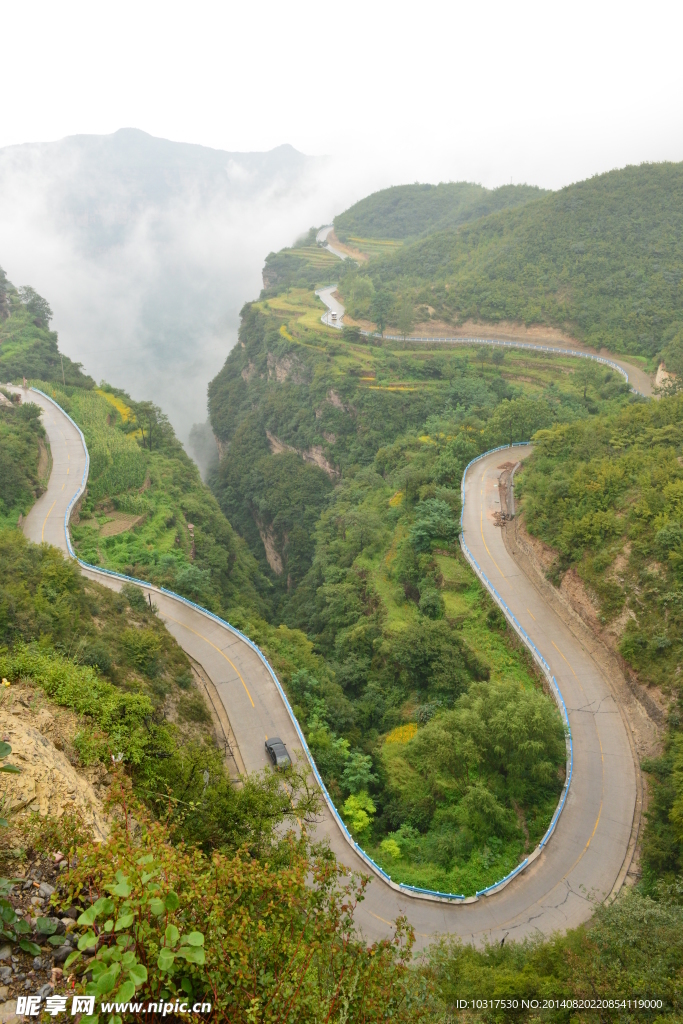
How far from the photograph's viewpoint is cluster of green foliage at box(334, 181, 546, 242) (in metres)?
120

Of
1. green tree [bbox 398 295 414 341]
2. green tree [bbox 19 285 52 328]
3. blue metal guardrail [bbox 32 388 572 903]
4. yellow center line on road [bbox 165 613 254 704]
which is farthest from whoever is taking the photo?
green tree [bbox 398 295 414 341]

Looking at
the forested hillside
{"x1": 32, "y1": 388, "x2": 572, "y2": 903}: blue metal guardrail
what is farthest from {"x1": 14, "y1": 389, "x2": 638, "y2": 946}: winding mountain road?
the forested hillside

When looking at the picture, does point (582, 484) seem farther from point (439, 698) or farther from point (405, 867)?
point (405, 867)

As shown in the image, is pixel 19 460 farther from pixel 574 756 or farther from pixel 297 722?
pixel 574 756

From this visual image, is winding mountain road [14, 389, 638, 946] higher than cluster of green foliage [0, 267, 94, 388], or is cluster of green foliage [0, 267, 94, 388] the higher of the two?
cluster of green foliage [0, 267, 94, 388]

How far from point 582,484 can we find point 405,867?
774 inches

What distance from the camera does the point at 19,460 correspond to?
38.1m

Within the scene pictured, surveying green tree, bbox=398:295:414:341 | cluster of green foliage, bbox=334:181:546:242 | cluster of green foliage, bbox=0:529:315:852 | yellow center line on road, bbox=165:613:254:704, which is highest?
cluster of green foliage, bbox=334:181:546:242

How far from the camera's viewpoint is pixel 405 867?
63.0 feet

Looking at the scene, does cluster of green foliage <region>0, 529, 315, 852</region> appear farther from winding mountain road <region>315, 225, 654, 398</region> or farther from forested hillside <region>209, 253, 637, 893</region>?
winding mountain road <region>315, 225, 654, 398</region>

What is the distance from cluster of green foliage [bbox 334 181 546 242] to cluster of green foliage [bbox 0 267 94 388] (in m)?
74.3

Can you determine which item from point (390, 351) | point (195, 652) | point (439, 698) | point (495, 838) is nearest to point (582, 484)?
point (439, 698)

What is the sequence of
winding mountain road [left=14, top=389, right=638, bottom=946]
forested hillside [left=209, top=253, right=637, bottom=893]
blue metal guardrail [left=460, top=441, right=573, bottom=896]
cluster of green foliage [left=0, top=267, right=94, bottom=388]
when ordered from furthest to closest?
1. cluster of green foliage [left=0, top=267, right=94, bottom=388]
2. forested hillside [left=209, top=253, right=637, bottom=893]
3. blue metal guardrail [left=460, top=441, right=573, bottom=896]
4. winding mountain road [left=14, top=389, right=638, bottom=946]

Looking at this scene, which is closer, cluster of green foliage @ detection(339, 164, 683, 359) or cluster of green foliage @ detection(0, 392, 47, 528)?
cluster of green foliage @ detection(0, 392, 47, 528)
